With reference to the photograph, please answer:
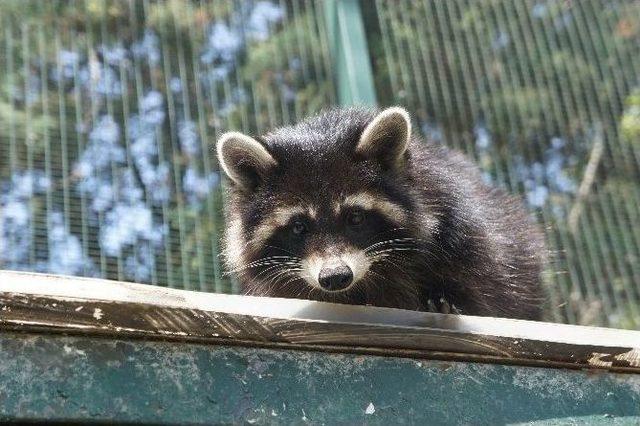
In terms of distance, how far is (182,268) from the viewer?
5.21 meters

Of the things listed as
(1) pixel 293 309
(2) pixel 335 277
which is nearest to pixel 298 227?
(2) pixel 335 277

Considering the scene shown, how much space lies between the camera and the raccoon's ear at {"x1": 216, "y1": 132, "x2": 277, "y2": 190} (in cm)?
368

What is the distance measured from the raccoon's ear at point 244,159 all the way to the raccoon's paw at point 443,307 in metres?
0.83

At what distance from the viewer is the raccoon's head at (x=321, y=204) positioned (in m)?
3.49

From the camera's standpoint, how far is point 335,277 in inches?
127

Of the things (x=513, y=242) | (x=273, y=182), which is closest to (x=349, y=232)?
(x=273, y=182)

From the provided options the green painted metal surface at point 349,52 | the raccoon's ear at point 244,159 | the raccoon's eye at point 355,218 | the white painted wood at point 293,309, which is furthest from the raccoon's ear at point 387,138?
the green painted metal surface at point 349,52

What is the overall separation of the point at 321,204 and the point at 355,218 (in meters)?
0.14

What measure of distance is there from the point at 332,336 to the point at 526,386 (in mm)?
531

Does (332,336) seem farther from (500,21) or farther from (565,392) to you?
(500,21)

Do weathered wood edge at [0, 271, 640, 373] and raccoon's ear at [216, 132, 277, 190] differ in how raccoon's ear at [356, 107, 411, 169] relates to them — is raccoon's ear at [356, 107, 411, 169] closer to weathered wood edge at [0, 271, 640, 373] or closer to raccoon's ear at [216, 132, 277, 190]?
raccoon's ear at [216, 132, 277, 190]

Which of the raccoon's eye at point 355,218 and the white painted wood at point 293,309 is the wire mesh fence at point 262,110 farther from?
the white painted wood at point 293,309

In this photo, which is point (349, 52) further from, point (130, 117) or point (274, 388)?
point (274, 388)

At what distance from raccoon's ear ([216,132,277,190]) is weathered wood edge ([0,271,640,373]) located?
1414mm
